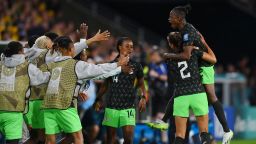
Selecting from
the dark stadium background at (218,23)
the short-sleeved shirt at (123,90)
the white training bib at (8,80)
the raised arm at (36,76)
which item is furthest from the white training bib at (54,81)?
the dark stadium background at (218,23)

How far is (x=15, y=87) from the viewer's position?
14.9 m

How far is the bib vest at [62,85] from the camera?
14.5m

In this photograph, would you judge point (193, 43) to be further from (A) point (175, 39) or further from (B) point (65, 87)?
(B) point (65, 87)

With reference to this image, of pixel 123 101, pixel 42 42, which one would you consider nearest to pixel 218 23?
pixel 123 101

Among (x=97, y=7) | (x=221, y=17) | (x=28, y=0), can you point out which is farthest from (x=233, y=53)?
(x=28, y=0)

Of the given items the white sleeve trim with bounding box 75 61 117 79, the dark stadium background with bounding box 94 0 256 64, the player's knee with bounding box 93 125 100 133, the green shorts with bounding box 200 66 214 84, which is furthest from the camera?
the dark stadium background with bounding box 94 0 256 64

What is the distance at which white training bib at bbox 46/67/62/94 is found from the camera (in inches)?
574

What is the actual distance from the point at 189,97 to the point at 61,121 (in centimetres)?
226

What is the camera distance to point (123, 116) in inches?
640

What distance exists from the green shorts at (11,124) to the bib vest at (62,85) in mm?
623

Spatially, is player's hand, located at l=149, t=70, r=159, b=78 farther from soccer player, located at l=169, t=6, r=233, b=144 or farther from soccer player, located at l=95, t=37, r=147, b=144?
soccer player, located at l=169, t=6, r=233, b=144

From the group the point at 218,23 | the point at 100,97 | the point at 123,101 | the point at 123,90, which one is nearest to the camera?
the point at 123,101

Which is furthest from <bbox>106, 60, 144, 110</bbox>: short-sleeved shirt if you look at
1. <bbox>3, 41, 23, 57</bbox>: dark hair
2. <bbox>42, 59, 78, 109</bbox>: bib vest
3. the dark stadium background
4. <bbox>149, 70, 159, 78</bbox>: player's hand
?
the dark stadium background

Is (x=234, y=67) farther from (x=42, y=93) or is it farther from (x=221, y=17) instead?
(x=42, y=93)
